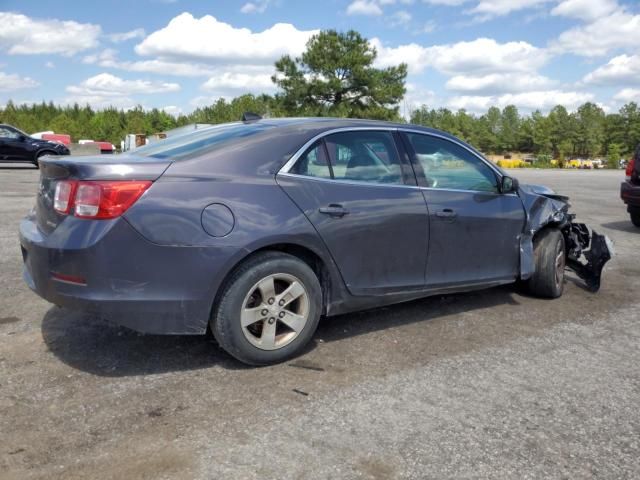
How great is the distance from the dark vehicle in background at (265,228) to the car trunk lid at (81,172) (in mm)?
11

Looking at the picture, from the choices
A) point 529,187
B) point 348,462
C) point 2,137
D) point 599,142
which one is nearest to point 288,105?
point 2,137

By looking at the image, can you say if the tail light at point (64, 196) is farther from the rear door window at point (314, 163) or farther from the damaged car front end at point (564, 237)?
the damaged car front end at point (564, 237)

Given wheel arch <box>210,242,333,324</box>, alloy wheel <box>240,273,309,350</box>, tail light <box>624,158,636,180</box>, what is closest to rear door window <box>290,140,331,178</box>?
wheel arch <box>210,242,333,324</box>

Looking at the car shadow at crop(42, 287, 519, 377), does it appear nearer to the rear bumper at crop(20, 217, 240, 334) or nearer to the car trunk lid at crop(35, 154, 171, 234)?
the rear bumper at crop(20, 217, 240, 334)

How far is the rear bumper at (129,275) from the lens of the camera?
316cm

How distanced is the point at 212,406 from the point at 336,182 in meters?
1.60

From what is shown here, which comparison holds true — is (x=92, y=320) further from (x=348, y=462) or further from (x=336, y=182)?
(x=348, y=462)

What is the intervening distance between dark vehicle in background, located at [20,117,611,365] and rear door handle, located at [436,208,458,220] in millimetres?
19

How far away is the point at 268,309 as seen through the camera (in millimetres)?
3561

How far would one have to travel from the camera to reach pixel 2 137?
20.3 metres

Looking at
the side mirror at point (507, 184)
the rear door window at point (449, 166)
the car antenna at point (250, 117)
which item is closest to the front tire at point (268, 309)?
the rear door window at point (449, 166)

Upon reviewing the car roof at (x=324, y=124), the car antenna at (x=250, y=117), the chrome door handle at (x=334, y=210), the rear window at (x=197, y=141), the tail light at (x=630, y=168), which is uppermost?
the car antenna at (x=250, y=117)

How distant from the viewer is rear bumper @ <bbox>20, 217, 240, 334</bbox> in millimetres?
3156

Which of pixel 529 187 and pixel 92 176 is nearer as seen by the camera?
pixel 92 176
